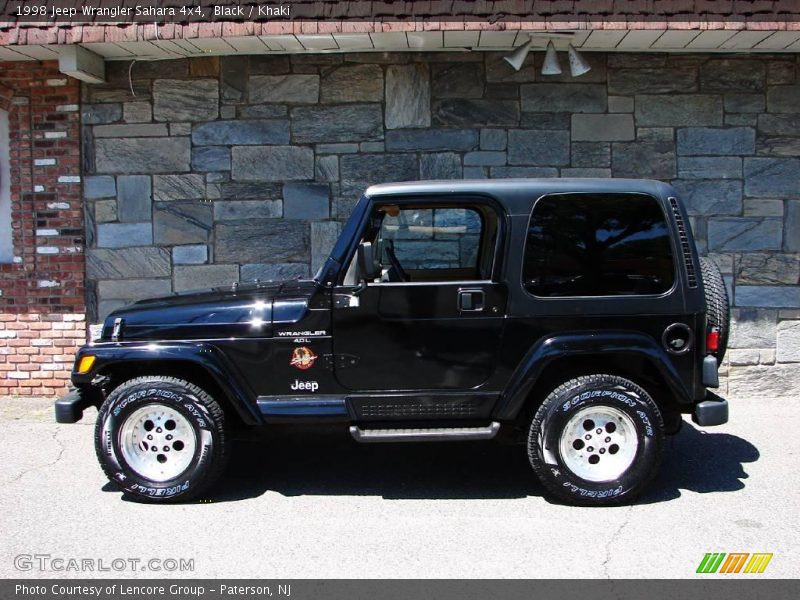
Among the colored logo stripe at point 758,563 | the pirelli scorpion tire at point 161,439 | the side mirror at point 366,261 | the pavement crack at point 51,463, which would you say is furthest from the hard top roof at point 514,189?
the pavement crack at point 51,463

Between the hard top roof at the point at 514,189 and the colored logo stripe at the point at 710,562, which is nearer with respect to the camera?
the colored logo stripe at the point at 710,562

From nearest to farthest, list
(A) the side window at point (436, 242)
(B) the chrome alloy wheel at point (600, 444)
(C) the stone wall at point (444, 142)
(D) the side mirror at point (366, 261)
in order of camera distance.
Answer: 1. (D) the side mirror at point (366, 261)
2. (B) the chrome alloy wheel at point (600, 444)
3. (A) the side window at point (436, 242)
4. (C) the stone wall at point (444, 142)

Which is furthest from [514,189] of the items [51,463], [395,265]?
[51,463]

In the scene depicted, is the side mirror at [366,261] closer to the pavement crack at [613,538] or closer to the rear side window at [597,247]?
the rear side window at [597,247]

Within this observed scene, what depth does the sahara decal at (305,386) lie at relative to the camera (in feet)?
14.7

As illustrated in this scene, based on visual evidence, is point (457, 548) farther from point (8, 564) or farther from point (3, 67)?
point (3, 67)

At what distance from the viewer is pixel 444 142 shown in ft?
23.5

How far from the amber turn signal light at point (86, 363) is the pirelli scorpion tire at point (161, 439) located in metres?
0.21

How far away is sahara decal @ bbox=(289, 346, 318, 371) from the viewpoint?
14.6 feet

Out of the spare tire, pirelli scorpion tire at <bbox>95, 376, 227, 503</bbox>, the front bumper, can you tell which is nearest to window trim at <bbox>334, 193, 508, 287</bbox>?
pirelli scorpion tire at <bbox>95, 376, 227, 503</bbox>

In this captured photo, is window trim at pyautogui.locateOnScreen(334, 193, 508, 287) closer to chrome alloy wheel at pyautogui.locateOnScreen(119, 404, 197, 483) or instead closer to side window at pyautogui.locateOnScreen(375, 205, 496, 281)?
side window at pyautogui.locateOnScreen(375, 205, 496, 281)

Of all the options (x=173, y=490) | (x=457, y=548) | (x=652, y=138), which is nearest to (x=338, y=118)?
(x=652, y=138)

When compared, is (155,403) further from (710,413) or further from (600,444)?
(710,413)

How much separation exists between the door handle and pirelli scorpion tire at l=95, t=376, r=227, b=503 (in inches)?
63.5
